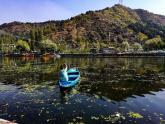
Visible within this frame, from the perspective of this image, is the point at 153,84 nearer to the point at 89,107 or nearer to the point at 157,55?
the point at 89,107

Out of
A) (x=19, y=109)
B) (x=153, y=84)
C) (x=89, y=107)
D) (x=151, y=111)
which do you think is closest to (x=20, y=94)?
(x=19, y=109)

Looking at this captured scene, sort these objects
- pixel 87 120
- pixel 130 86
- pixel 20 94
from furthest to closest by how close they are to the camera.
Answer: pixel 130 86
pixel 20 94
pixel 87 120

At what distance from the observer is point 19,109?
3022 centimetres

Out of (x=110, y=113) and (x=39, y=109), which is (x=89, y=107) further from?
(x=39, y=109)

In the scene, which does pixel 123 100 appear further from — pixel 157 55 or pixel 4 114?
pixel 157 55

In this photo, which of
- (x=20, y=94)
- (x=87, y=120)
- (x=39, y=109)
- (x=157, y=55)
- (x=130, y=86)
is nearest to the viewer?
(x=87, y=120)

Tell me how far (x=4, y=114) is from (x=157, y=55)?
155124mm

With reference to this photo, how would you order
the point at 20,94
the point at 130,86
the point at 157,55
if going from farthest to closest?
the point at 157,55 < the point at 130,86 < the point at 20,94

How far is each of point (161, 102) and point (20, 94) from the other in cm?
1744

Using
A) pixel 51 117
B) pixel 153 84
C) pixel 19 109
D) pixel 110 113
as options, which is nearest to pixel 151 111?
pixel 110 113

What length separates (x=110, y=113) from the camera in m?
28.7

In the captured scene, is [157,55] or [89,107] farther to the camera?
[157,55]

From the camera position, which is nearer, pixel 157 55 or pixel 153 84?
pixel 153 84

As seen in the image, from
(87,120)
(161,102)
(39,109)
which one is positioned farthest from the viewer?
(161,102)
